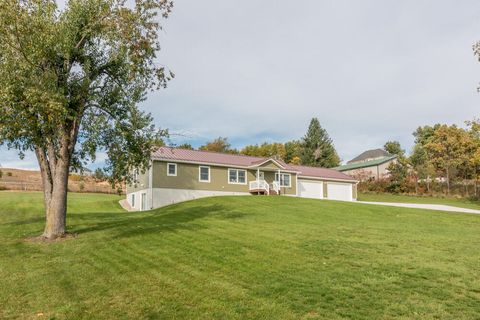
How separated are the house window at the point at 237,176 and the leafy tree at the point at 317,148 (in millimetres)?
30507

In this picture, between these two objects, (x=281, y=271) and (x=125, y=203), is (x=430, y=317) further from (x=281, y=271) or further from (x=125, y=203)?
(x=125, y=203)

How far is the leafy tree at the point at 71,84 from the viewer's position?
10.8 metres

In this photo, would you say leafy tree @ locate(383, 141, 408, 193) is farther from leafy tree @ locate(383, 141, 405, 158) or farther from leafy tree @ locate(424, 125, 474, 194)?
leafy tree @ locate(383, 141, 405, 158)

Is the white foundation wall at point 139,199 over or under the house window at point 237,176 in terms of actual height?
under

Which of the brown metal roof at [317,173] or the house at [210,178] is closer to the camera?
the house at [210,178]

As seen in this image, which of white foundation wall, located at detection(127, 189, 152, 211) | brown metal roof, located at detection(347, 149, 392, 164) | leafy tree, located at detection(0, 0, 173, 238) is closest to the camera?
leafy tree, located at detection(0, 0, 173, 238)

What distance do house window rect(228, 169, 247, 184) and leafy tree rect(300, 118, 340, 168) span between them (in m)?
30.5

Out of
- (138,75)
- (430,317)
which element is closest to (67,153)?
(138,75)

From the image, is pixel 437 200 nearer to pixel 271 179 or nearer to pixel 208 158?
pixel 271 179

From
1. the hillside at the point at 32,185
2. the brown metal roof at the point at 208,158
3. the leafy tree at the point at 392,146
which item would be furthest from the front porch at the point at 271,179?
the leafy tree at the point at 392,146

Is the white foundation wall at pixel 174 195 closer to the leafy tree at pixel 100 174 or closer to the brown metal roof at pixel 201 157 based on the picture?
the brown metal roof at pixel 201 157

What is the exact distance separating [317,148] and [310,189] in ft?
79.1

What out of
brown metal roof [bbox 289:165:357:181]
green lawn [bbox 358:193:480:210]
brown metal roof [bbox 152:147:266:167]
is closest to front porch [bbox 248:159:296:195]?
brown metal roof [bbox 152:147:266:167]

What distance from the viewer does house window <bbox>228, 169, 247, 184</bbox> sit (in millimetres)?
33844
